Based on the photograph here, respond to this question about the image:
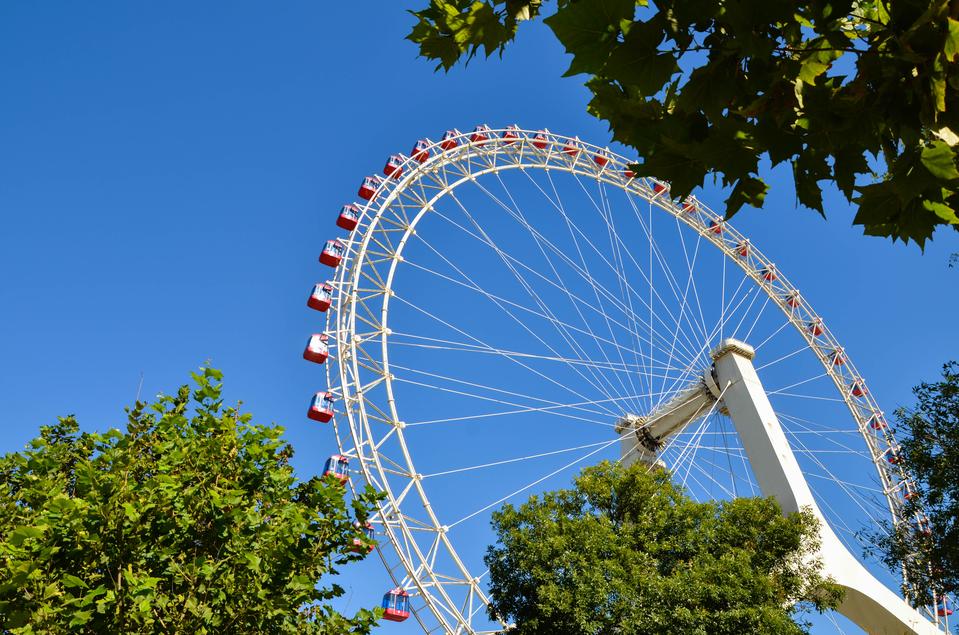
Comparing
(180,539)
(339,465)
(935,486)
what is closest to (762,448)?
(935,486)

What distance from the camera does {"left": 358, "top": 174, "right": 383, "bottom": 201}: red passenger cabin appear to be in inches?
821

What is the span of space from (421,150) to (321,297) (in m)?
6.57

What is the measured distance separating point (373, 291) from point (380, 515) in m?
6.66

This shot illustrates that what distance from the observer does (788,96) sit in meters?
2.38

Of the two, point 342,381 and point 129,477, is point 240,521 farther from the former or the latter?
point 342,381

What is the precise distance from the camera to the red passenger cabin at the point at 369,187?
2086cm

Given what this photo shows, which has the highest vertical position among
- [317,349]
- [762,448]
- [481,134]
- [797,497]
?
[481,134]

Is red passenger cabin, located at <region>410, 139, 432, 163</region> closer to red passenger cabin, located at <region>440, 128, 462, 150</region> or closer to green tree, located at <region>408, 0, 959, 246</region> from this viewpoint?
red passenger cabin, located at <region>440, 128, 462, 150</region>

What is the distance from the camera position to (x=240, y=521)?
5.42 metres

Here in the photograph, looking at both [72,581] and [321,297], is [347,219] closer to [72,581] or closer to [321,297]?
[321,297]

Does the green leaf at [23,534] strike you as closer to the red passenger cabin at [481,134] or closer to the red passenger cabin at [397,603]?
the red passenger cabin at [397,603]

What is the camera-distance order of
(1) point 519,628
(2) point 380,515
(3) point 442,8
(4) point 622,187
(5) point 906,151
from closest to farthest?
(5) point 906,151
(3) point 442,8
(1) point 519,628
(2) point 380,515
(4) point 622,187

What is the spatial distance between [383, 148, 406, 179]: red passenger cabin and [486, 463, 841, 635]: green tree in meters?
12.3

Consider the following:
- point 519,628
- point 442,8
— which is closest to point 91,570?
point 442,8
